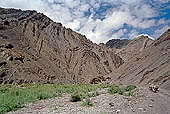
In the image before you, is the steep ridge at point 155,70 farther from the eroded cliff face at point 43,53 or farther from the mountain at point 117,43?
the mountain at point 117,43

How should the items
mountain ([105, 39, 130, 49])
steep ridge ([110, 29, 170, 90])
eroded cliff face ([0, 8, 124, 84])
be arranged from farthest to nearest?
mountain ([105, 39, 130, 49])
eroded cliff face ([0, 8, 124, 84])
steep ridge ([110, 29, 170, 90])

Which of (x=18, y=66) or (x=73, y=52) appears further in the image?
(x=73, y=52)

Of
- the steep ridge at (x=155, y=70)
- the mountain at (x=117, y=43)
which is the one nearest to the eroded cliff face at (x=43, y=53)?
the steep ridge at (x=155, y=70)

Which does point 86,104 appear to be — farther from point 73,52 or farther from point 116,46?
point 116,46

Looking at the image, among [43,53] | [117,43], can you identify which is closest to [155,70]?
[43,53]

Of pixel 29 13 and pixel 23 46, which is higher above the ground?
pixel 29 13

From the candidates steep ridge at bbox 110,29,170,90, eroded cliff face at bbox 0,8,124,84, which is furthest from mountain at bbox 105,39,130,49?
steep ridge at bbox 110,29,170,90

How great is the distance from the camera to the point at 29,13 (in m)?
82.7

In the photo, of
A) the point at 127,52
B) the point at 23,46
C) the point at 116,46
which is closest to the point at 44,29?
the point at 23,46

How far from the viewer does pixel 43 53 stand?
68125 millimetres

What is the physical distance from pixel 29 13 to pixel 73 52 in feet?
67.0

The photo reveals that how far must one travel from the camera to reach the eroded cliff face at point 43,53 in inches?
2074

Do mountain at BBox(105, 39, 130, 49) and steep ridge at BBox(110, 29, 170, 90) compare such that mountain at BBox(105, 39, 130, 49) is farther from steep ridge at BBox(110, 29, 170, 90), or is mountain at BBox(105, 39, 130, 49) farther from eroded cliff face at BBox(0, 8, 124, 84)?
steep ridge at BBox(110, 29, 170, 90)

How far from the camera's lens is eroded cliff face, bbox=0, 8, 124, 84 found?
5268 cm
